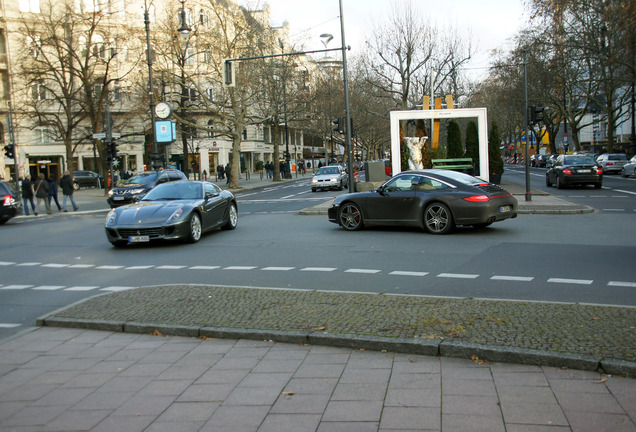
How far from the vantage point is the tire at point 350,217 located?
14.8 m

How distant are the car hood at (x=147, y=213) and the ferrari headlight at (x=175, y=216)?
64 mm

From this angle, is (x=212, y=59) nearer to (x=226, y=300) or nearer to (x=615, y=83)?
(x=615, y=83)

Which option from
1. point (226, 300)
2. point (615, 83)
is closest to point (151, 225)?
point (226, 300)

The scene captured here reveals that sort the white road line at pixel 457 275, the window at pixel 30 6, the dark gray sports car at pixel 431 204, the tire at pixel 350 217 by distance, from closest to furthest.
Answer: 1. the white road line at pixel 457 275
2. the dark gray sports car at pixel 431 204
3. the tire at pixel 350 217
4. the window at pixel 30 6

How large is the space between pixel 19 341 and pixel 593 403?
17.2 ft

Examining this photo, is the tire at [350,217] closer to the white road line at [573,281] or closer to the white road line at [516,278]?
the white road line at [516,278]

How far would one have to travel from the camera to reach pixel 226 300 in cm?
710

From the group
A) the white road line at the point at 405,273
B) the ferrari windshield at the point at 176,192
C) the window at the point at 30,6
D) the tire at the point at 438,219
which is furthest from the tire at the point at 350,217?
the window at the point at 30,6

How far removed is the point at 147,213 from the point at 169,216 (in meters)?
0.53

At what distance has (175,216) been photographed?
13172mm

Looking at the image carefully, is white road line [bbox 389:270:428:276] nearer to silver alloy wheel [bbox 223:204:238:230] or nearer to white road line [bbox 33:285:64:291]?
white road line [bbox 33:285:64:291]

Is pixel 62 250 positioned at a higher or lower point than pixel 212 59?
lower

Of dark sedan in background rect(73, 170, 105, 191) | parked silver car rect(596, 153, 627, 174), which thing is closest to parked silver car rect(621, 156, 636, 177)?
parked silver car rect(596, 153, 627, 174)

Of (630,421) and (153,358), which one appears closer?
(630,421)
